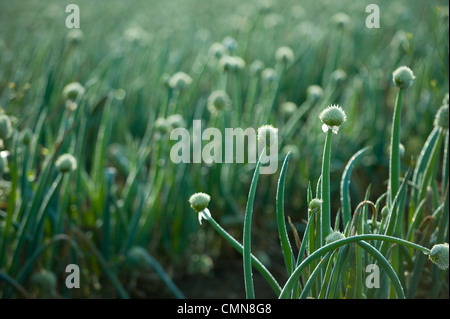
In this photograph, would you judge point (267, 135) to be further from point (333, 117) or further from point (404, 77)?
point (404, 77)

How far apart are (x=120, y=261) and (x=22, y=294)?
291 millimetres

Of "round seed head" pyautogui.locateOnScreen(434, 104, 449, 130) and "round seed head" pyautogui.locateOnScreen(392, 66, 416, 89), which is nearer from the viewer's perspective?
"round seed head" pyautogui.locateOnScreen(392, 66, 416, 89)

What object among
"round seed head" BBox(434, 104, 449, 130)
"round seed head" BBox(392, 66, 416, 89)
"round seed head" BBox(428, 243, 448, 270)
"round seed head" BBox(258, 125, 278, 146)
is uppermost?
"round seed head" BBox(392, 66, 416, 89)

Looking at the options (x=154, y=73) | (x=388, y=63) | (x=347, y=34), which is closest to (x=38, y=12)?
(x=154, y=73)

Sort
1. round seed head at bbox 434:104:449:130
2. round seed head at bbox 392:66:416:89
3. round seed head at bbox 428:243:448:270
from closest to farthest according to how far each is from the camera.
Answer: round seed head at bbox 428:243:448:270
round seed head at bbox 392:66:416:89
round seed head at bbox 434:104:449:130

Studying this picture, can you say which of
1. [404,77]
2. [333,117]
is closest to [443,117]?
[404,77]

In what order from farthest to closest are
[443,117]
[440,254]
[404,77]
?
[443,117] < [404,77] < [440,254]

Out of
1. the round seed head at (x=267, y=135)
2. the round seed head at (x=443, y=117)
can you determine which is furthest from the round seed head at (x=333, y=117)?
the round seed head at (x=443, y=117)

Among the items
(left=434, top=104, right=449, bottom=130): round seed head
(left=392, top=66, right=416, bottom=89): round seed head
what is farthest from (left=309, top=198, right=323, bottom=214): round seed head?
(left=434, top=104, right=449, bottom=130): round seed head

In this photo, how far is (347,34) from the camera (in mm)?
3242

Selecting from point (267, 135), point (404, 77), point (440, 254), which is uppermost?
point (404, 77)

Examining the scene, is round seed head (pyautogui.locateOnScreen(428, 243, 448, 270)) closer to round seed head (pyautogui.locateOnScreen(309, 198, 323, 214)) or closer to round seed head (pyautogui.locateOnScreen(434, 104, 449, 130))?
round seed head (pyautogui.locateOnScreen(309, 198, 323, 214))

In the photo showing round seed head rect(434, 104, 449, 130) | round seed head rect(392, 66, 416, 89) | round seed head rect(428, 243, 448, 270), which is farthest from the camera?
round seed head rect(434, 104, 449, 130)
